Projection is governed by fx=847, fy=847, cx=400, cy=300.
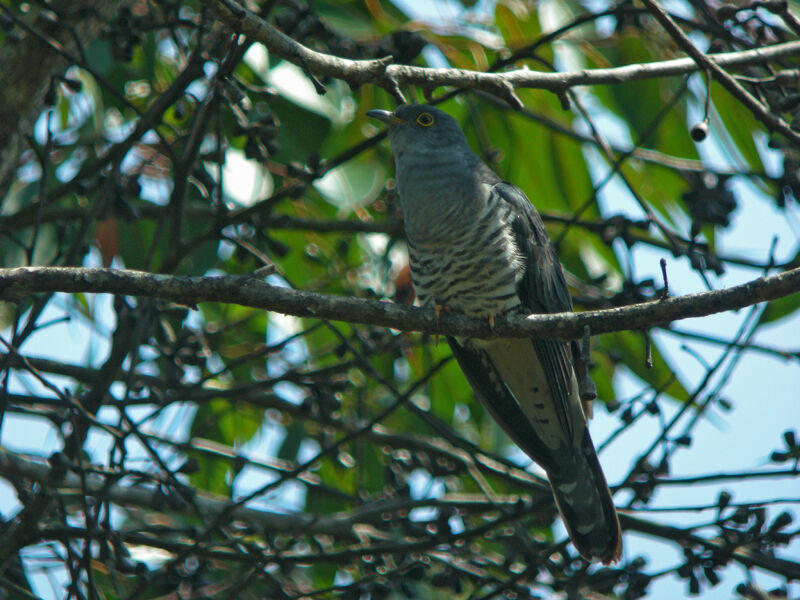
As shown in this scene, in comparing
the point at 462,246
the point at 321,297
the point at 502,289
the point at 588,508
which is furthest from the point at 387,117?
the point at 588,508

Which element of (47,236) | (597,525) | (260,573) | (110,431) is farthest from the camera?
(47,236)

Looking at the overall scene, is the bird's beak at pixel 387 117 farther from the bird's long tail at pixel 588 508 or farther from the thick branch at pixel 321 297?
the bird's long tail at pixel 588 508

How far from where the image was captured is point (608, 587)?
3.13m

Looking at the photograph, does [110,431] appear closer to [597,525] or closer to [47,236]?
[47,236]

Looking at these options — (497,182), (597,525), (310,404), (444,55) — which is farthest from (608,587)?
(444,55)

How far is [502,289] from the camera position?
3447 mm

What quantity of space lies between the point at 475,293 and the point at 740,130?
167 centimetres

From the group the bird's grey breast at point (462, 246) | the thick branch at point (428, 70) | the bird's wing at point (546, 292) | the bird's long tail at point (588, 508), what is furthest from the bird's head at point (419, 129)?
the bird's long tail at point (588, 508)

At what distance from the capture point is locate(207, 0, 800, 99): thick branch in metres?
2.36

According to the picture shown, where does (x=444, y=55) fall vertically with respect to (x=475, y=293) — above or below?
above

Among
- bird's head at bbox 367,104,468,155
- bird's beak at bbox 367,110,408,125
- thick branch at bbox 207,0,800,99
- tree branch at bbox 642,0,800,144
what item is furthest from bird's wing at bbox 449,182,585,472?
tree branch at bbox 642,0,800,144

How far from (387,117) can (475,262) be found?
2.77 ft

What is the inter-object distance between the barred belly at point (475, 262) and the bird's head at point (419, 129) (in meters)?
0.51

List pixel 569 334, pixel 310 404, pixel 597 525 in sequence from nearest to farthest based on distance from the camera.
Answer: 1. pixel 569 334
2. pixel 597 525
3. pixel 310 404
